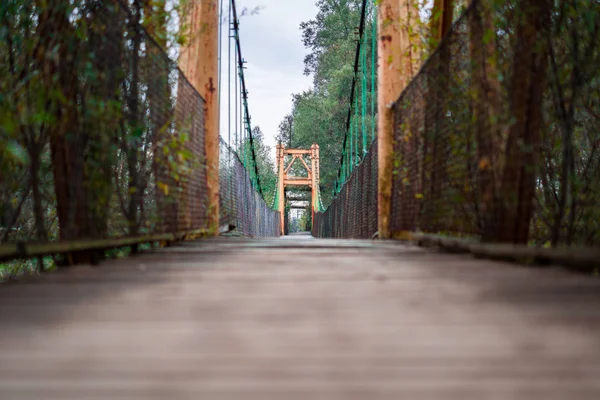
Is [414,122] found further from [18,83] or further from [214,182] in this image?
[18,83]

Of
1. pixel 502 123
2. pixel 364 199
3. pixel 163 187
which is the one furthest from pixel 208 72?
pixel 502 123

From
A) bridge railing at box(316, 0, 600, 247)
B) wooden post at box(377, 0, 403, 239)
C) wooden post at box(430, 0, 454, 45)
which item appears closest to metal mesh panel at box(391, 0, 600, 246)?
bridge railing at box(316, 0, 600, 247)

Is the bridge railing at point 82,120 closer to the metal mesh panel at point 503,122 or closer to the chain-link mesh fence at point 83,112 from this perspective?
the chain-link mesh fence at point 83,112

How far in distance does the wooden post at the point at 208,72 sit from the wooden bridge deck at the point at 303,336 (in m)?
2.04

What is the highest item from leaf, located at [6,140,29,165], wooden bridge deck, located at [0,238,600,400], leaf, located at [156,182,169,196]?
leaf, located at [6,140,29,165]

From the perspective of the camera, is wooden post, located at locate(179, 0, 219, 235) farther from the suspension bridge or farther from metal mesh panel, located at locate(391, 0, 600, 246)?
metal mesh panel, located at locate(391, 0, 600, 246)

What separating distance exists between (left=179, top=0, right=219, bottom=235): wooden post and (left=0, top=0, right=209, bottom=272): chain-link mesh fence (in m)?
0.98

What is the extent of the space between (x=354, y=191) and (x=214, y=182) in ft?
8.44

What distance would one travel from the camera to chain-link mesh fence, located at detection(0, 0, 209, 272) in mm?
1583

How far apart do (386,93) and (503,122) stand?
192 cm

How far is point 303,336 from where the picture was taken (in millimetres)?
827

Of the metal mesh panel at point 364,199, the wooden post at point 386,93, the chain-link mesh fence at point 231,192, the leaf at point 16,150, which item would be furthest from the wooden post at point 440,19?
the leaf at point 16,150

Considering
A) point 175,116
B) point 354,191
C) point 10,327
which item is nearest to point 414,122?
point 175,116

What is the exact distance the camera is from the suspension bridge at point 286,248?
2.25 feet
